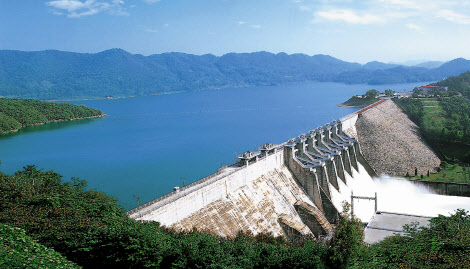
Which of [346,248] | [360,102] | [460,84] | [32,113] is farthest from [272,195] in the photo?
[460,84]

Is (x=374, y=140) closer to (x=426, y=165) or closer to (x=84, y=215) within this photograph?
(x=426, y=165)

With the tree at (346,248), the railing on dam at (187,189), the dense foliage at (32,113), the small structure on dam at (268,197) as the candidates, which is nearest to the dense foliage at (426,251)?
the tree at (346,248)

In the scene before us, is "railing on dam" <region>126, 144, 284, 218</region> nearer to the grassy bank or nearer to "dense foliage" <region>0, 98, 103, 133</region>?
"dense foliage" <region>0, 98, 103, 133</region>

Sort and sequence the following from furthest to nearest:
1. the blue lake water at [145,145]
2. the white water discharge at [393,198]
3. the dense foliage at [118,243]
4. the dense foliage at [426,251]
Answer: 1. the blue lake water at [145,145]
2. the white water discharge at [393,198]
3. the dense foliage at [426,251]
4. the dense foliage at [118,243]

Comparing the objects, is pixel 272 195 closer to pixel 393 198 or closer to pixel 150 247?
pixel 150 247

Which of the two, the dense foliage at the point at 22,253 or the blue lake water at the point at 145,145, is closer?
the dense foliage at the point at 22,253

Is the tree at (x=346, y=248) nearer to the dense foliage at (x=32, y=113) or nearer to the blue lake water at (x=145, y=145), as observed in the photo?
the blue lake water at (x=145, y=145)

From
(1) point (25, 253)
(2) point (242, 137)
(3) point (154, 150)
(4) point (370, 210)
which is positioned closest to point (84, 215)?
(1) point (25, 253)
